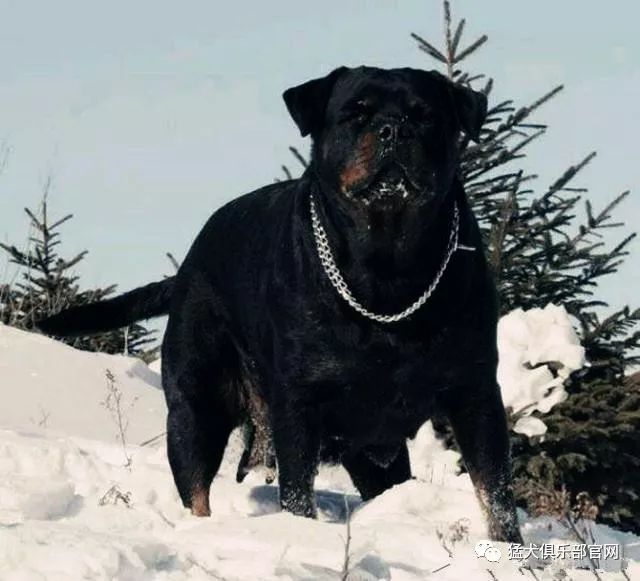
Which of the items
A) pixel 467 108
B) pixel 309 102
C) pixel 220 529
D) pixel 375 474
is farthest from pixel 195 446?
pixel 467 108

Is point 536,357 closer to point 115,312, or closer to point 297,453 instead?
point 115,312

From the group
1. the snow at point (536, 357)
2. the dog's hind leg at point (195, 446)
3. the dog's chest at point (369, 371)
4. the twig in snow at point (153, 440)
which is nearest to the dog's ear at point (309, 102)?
the dog's chest at point (369, 371)

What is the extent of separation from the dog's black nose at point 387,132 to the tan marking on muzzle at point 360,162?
3 cm

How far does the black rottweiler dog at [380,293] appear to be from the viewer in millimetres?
4195

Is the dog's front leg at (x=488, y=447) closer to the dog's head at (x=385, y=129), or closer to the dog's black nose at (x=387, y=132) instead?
the dog's head at (x=385, y=129)

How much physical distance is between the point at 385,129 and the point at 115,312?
2387mm

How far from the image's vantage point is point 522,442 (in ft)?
25.3

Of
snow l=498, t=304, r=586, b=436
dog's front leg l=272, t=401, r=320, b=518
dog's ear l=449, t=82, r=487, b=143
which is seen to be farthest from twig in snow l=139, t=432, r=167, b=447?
dog's ear l=449, t=82, r=487, b=143

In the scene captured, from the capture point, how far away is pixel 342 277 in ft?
14.2

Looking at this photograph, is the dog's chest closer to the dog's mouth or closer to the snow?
the dog's mouth

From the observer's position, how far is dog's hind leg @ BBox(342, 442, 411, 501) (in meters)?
5.35

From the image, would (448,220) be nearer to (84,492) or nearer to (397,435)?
(397,435)

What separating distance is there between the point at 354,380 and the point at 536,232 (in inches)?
185

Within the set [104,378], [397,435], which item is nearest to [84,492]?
[397,435]
